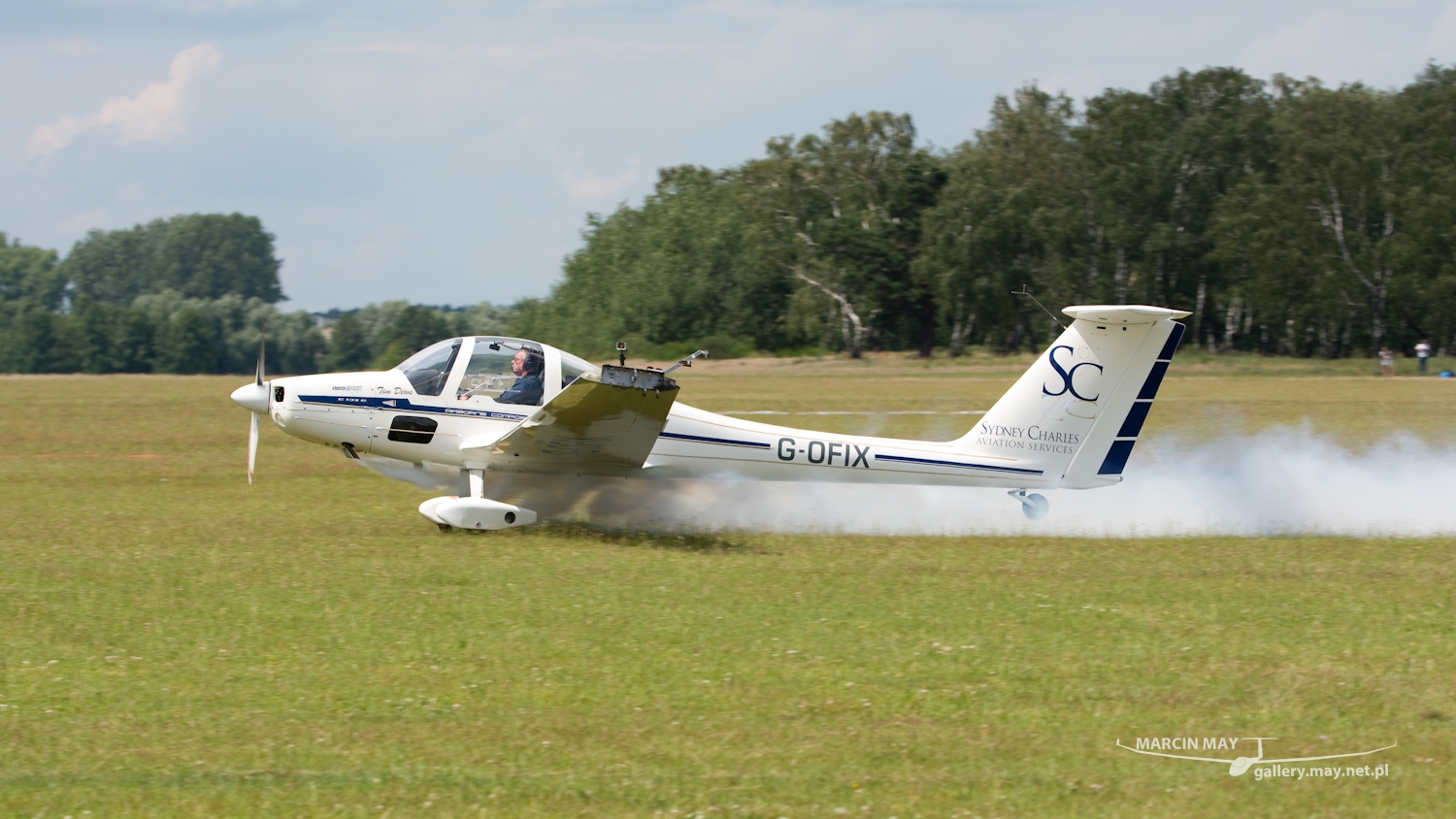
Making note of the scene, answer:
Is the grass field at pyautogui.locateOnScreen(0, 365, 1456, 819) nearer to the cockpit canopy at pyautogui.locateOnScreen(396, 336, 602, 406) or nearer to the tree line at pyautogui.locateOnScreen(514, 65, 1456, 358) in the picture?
the cockpit canopy at pyautogui.locateOnScreen(396, 336, 602, 406)

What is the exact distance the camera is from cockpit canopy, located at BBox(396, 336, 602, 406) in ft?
36.6

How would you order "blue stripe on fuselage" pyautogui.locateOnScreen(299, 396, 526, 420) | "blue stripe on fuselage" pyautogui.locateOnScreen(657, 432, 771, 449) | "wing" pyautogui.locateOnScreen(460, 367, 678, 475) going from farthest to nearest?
"blue stripe on fuselage" pyautogui.locateOnScreen(657, 432, 771, 449)
"blue stripe on fuselage" pyautogui.locateOnScreen(299, 396, 526, 420)
"wing" pyautogui.locateOnScreen(460, 367, 678, 475)

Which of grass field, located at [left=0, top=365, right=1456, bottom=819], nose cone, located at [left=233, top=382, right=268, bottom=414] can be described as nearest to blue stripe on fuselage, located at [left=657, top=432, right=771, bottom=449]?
grass field, located at [left=0, top=365, right=1456, bottom=819]

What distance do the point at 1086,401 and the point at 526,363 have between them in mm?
5196

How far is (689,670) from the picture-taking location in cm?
665

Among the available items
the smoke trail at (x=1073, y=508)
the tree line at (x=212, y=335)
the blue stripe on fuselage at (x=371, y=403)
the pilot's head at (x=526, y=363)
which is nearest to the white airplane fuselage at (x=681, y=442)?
the blue stripe on fuselage at (x=371, y=403)

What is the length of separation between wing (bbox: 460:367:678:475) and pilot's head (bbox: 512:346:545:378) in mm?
623

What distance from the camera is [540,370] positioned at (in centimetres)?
1119

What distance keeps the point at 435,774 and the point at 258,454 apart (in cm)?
1436

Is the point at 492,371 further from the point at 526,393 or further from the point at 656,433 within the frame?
the point at 656,433

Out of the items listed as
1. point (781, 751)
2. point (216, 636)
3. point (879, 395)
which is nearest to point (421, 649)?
point (216, 636)

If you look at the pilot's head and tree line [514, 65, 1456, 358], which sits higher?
tree line [514, 65, 1456, 358]

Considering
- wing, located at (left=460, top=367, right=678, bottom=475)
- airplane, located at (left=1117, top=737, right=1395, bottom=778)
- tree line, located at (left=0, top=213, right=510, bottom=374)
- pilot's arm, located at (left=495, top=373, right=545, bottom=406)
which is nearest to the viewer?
airplane, located at (left=1117, top=737, right=1395, bottom=778)

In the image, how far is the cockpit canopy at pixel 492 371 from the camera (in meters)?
11.2
